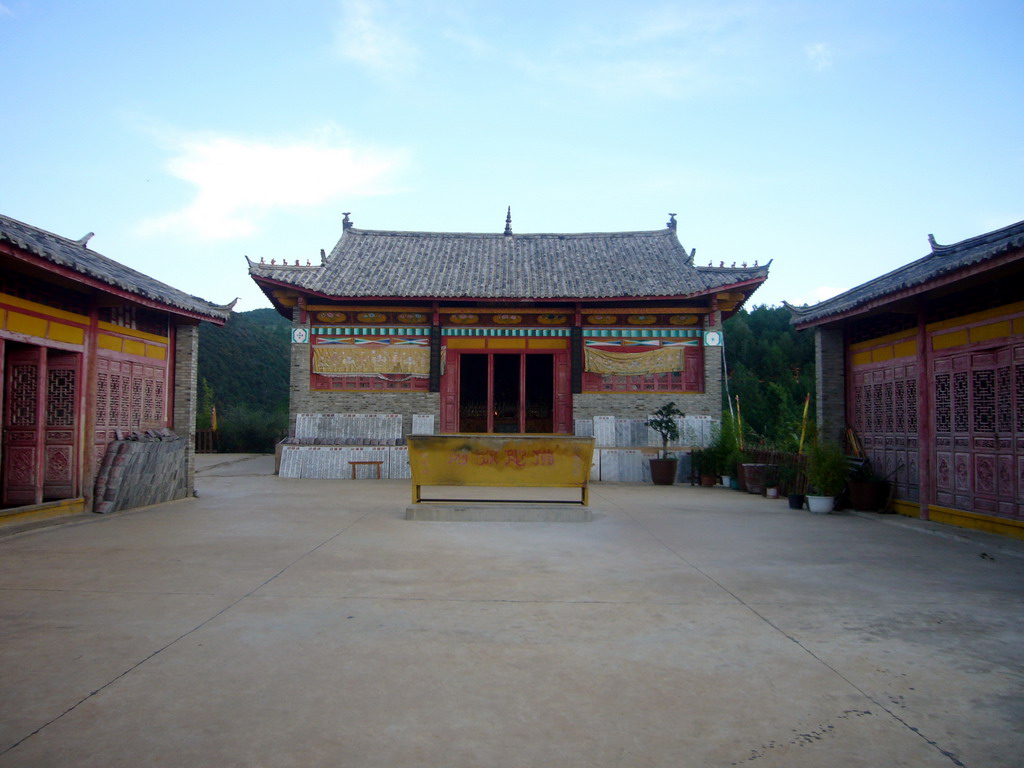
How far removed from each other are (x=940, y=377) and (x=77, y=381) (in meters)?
10.5

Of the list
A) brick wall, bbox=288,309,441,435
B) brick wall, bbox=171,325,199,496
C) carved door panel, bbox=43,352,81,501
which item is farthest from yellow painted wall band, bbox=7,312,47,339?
brick wall, bbox=288,309,441,435

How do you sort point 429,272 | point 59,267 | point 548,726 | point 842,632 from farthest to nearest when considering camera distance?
point 429,272, point 59,267, point 842,632, point 548,726

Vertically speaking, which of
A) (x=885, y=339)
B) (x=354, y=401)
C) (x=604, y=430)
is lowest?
(x=604, y=430)

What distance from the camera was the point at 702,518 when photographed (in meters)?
9.02

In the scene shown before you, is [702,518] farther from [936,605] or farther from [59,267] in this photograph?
[59,267]

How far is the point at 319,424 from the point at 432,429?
7.99 feet

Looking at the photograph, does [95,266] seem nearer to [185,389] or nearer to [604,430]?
[185,389]

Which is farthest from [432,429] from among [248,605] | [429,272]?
[248,605]

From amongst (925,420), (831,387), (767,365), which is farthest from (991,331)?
(767,365)

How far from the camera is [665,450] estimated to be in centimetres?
1492

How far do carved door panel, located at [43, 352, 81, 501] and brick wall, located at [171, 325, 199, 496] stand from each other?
7.41ft

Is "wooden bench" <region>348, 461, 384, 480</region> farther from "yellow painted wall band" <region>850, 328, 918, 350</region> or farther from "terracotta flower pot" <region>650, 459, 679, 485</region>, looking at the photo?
"yellow painted wall band" <region>850, 328, 918, 350</region>

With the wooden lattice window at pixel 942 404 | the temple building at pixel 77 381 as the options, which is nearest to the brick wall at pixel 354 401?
the temple building at pixel 77 381

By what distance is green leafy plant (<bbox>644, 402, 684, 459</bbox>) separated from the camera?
14719 mm
